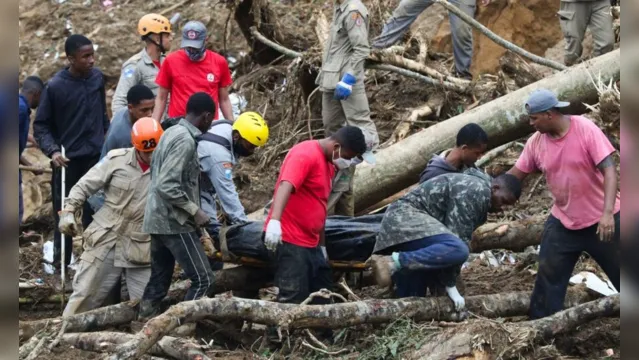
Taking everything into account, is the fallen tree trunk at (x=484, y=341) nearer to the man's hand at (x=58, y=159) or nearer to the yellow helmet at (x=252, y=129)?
the yellow helmet at (x=252, y=129)

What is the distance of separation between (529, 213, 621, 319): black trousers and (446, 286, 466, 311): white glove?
0.57 metres

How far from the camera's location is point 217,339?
6.68 m

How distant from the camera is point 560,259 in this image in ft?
20.5

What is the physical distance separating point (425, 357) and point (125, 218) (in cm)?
261

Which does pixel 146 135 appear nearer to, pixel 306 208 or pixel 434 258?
pixel 306 208

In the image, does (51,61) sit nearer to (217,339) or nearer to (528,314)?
(217,339)

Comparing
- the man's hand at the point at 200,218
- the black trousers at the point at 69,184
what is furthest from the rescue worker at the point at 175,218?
the black trousers at the point at 69,184

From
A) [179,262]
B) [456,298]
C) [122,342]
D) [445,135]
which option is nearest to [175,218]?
[179,262]

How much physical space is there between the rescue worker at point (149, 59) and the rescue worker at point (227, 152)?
1.94m

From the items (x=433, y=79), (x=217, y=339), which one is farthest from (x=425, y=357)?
(x=433, y=79)

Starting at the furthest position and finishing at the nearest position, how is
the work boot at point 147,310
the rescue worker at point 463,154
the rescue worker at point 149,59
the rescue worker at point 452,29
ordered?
the rescue worker at point 452,29 < the rescue worker at point 149,59 < the work boot at point 147,310 < the rescue worker at point 463,154

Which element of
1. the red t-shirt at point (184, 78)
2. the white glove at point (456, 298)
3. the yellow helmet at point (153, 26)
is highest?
the yellow helmet at point (153, 26)

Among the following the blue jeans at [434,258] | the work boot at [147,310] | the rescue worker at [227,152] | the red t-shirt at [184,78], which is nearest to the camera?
the blue jeans at [434,258]

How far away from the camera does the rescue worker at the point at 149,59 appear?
28.5 ft
